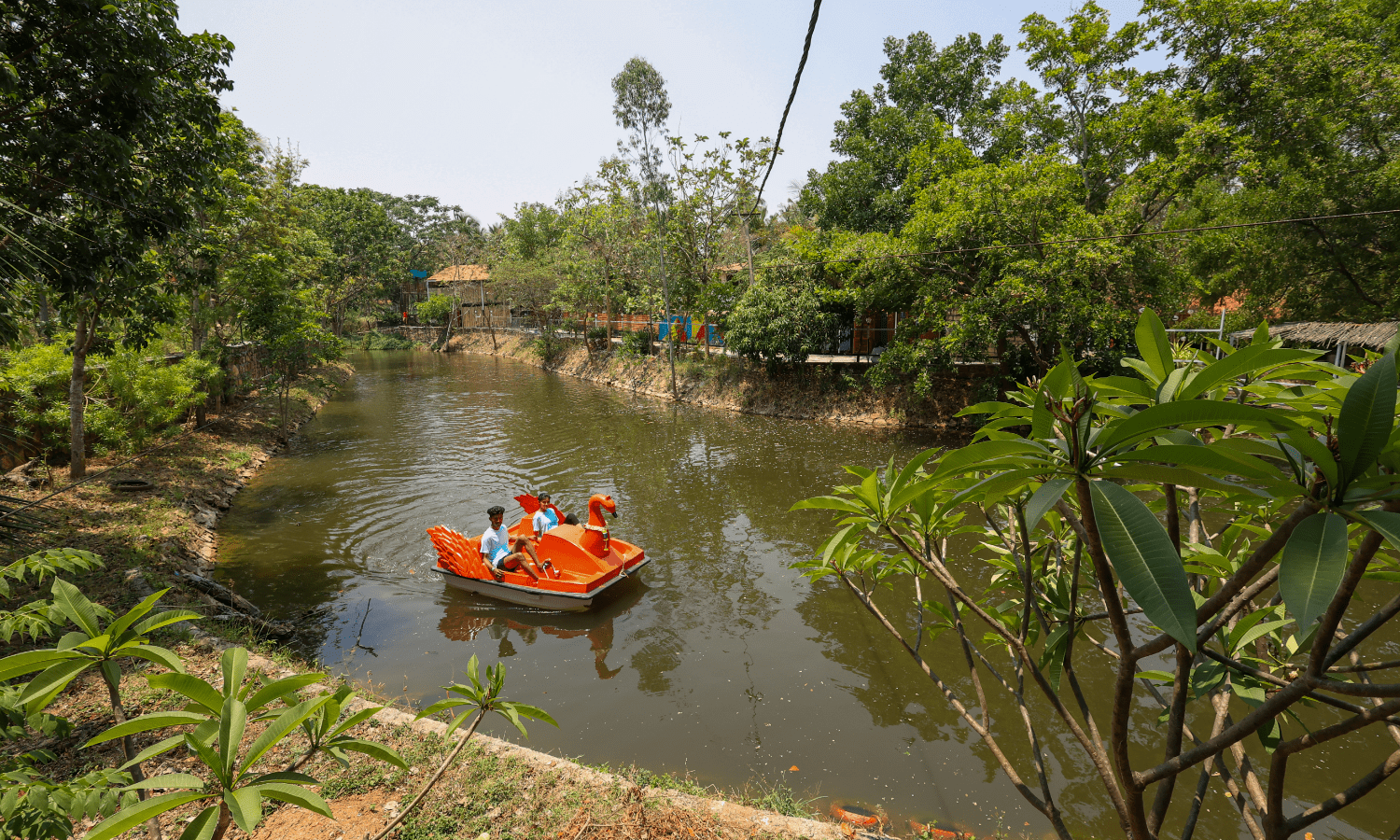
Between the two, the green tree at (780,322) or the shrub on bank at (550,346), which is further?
the shrub on bank at (550,346)

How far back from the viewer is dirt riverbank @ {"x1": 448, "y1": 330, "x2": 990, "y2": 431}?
622 inches

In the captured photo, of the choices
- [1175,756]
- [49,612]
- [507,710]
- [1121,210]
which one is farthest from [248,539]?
[1121,210]

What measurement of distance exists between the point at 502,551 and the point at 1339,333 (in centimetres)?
1811

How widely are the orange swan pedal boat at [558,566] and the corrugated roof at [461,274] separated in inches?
1553

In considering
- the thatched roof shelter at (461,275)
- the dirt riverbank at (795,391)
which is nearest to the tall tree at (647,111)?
the dirt riverbank at (795,391)

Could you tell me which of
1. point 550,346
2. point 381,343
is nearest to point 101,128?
point 550,346

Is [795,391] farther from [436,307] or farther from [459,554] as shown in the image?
[436,307]

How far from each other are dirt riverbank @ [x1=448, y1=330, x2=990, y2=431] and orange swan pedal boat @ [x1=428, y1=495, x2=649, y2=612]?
8148mm

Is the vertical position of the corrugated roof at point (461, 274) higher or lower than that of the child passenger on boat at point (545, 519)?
higher

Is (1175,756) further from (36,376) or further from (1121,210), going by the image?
(1121,210)

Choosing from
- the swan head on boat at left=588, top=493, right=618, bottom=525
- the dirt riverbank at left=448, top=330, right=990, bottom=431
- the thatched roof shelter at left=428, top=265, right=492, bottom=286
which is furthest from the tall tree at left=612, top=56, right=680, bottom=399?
the thatched roof shelter at left=428, top=265, right=492, bottom=286

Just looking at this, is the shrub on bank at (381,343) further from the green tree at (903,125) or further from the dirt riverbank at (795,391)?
the green tree at (903,125)

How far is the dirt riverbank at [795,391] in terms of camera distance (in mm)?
15797

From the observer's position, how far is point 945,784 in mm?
4457
